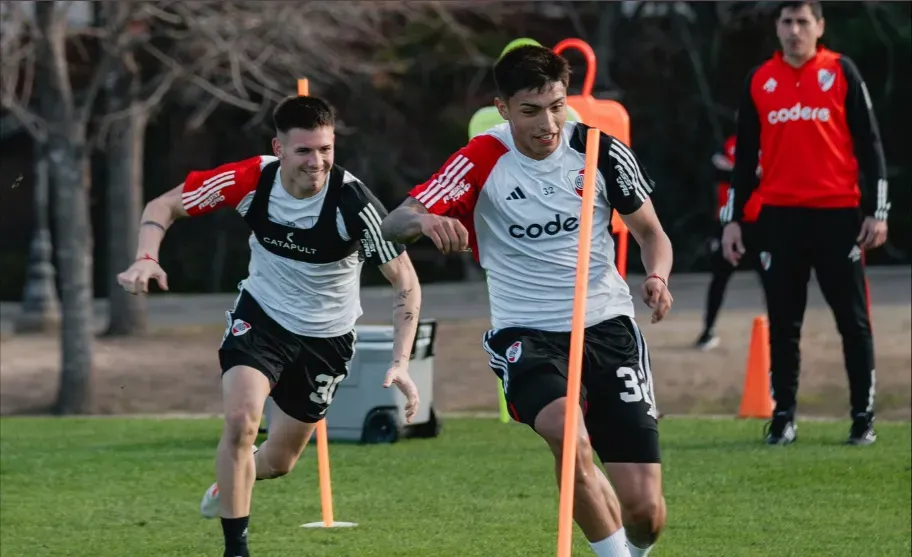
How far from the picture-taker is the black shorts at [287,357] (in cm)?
707

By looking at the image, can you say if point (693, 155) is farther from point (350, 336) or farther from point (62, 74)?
point (350, 336)

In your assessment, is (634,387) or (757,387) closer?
(634,387)

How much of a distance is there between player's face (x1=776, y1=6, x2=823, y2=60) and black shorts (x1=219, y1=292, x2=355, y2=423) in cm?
369

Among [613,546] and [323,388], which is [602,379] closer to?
[613,546]

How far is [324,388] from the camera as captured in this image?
7422 millimetres

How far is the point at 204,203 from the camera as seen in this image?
704 centimetres

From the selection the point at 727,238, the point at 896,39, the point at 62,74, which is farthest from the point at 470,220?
the point at 896,39

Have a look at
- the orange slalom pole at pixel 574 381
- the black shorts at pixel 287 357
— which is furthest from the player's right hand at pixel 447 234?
the black shorts at pixel 287 357

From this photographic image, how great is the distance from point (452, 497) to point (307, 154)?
9.11ft

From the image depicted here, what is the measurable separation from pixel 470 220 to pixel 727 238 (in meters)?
4.17

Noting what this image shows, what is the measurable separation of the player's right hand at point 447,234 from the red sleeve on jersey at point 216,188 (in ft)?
6.19

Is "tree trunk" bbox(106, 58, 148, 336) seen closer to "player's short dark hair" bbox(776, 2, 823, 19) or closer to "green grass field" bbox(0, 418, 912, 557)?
"green grass field" bbox(0, 418, 912, 557)

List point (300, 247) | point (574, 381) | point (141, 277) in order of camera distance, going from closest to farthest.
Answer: point (574, 381) < point (141, 277) < point (300, 247)

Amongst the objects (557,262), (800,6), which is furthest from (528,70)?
(800,6)
